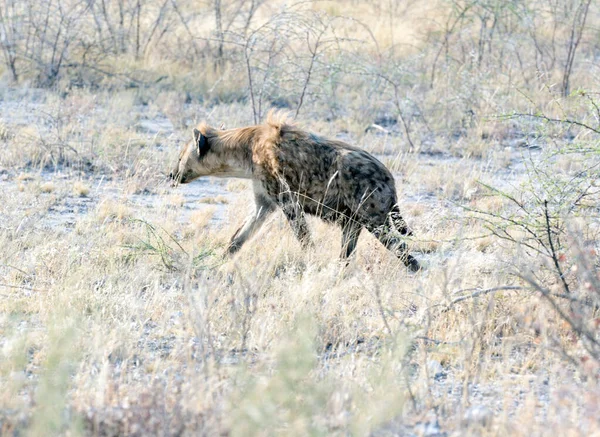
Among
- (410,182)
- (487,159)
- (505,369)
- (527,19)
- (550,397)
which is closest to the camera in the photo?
(550,397)

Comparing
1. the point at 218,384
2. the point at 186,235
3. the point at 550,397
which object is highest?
the point at 218,384

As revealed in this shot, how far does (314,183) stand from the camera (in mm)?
7211

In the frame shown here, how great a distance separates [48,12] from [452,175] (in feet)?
22.0

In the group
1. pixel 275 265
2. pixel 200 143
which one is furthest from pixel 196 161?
pixel 275 265

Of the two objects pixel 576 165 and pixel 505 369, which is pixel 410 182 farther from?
pixel 505 369

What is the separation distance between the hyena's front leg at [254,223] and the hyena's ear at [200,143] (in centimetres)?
82

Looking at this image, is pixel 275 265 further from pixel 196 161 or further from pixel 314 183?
pixel 196 161

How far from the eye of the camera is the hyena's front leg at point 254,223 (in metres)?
7.66

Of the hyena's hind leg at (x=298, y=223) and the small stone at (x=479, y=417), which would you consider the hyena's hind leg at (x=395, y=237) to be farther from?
the small stone at (x=479, y=417)

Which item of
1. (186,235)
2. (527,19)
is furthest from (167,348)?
(527,19)

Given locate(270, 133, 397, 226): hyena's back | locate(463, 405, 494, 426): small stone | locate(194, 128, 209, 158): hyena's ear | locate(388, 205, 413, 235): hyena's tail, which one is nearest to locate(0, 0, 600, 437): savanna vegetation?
locate(463, 405, 494, 426): small stone

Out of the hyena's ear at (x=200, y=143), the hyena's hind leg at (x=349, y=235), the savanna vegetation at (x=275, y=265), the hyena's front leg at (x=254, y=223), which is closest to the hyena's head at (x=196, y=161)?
the hyena's ear at (x=200, y=143)

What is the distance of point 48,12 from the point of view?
1330cm

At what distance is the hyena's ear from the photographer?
26.6 feet
